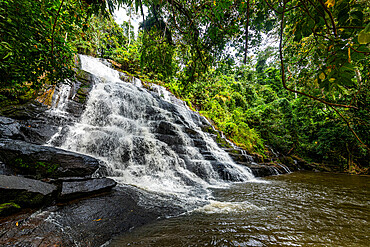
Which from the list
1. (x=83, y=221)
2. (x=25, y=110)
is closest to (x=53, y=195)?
(x=83, y=221)

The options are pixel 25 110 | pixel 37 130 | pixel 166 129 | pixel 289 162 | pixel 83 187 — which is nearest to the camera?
pixel 83 187

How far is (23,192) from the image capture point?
2.43 metres

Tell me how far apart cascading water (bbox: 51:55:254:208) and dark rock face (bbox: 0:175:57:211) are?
6.27 feet

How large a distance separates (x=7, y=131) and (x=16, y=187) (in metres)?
3.52

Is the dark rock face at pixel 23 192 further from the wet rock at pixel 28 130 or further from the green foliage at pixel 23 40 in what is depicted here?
the wet rock at pixel 28 130

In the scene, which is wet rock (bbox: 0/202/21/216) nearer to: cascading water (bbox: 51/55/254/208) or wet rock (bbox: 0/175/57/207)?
wet rock (bbox: 0/175/57/207)

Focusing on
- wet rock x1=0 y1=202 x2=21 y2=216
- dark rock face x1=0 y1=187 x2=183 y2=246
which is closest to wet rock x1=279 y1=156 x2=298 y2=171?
dark rock face x1=0 y1=187 x2=183 y2=246

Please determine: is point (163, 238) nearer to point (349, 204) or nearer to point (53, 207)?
point (53, 207)

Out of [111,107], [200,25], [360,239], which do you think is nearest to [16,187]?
[200,25]

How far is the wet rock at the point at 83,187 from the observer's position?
9.39 feet

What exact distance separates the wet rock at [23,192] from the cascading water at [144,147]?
1927 mm

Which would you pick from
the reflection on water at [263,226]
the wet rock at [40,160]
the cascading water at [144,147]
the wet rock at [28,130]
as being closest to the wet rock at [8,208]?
the wet rock at [40,160]

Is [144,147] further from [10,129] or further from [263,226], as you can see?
[263,226]

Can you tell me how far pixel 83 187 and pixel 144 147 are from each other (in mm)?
3156
